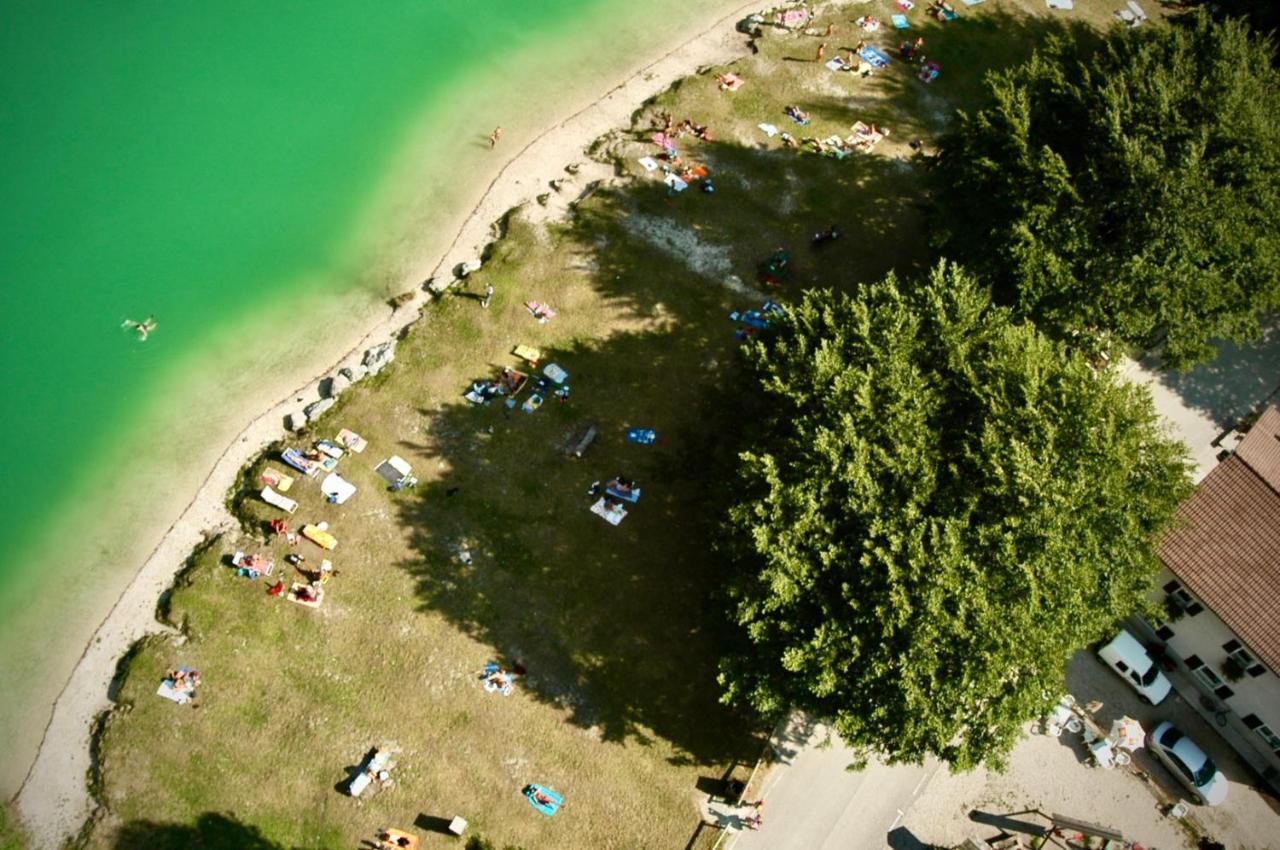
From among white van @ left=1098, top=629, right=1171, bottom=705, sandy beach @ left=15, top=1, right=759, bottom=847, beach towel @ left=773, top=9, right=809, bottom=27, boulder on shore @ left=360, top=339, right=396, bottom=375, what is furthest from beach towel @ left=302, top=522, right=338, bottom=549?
beach towel @ left=773, top=9, right=809, bottom=27

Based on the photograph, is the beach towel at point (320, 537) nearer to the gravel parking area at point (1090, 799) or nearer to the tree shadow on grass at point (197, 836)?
the tree shadow on grass at point (197, 836)

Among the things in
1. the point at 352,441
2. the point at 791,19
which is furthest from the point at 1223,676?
the point at 791,19

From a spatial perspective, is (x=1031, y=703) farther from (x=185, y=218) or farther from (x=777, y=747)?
(x=185, y=218)

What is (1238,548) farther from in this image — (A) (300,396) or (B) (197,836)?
(B) (197,836)

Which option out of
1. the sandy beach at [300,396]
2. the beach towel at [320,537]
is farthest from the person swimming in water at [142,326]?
the beach towel at [320,537]

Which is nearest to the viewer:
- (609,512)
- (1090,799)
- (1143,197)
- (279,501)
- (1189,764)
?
(1090,799)
